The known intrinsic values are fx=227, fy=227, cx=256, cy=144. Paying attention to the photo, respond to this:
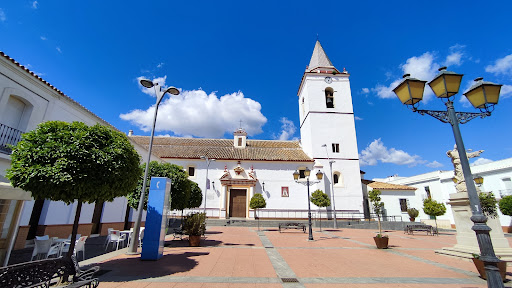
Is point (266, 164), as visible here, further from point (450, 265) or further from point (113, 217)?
point (450, 265)

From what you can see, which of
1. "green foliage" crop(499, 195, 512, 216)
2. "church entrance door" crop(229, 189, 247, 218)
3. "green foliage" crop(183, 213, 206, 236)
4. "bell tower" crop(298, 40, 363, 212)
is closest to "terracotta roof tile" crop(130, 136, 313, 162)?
"bell tower" crop(298, 40, 363, 212)

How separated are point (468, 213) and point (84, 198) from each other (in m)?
11.4

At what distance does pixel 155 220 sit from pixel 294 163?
19547 mm

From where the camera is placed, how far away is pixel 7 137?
8383mm

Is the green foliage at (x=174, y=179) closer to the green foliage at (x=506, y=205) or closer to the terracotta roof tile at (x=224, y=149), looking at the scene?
the terracotta roof tile at (x=224, y=149)

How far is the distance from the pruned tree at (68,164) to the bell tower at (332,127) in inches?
871

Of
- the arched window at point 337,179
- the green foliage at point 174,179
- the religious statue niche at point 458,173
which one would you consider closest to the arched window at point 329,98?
the arched window at point 337,179

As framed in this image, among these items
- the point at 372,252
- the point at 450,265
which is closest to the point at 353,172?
the point at 372,252

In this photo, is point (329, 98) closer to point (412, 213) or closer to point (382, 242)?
point (412, 213)

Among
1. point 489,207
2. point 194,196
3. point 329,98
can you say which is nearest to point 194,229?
point 194,196

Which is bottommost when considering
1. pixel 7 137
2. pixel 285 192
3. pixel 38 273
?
pixel 38 273

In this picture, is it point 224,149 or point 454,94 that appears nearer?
point 454,94

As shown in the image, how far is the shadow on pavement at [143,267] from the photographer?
540 cm

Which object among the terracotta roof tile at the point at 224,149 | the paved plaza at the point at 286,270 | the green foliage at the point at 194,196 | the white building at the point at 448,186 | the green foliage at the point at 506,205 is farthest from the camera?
the terracotta roof tile at the point at 224,149
